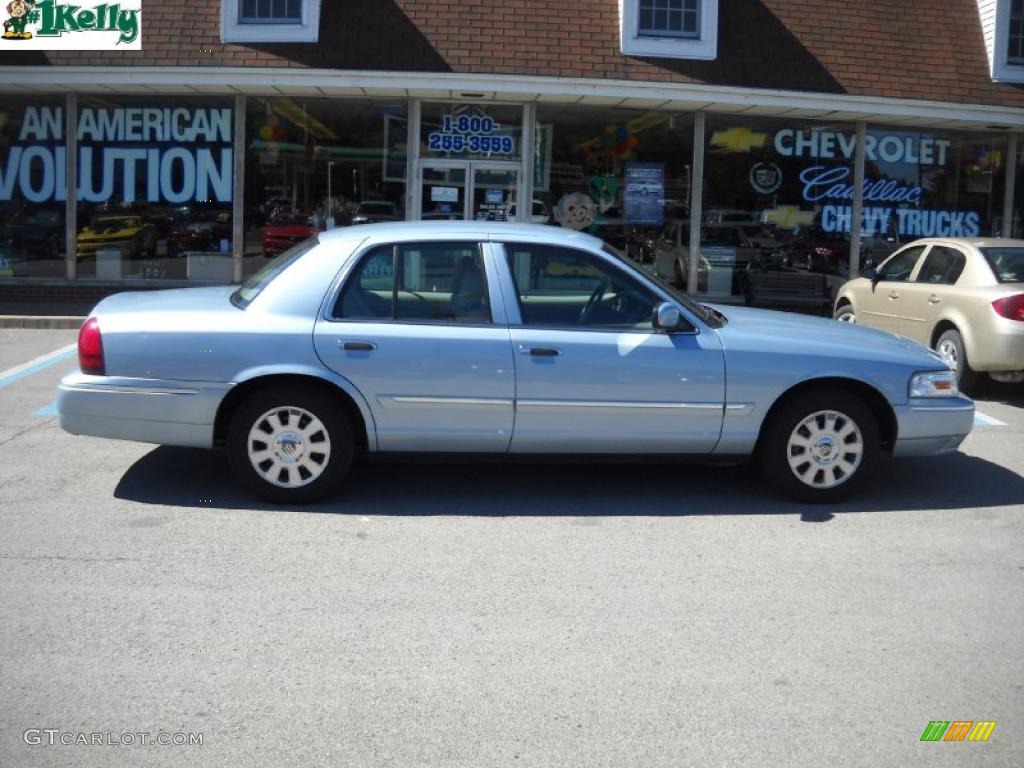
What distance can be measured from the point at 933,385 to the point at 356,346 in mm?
3401

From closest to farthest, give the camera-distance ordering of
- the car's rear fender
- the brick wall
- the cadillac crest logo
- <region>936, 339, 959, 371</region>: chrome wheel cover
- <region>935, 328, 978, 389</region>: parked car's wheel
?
the car's rear fender, <region>935, 328, 978, 389</region>: parked car's wheel, <region>936, 339, 959, 371</region>: chrome wheel cover, the brick wall, the cadillac crest logo

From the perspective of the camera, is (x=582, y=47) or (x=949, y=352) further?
(x=582, y=47)

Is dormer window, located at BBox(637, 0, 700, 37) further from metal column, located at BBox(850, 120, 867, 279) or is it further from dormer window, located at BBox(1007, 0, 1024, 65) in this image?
dormer window, located at BBox(1007, 0, 1024, 65)

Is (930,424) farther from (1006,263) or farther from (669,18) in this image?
(669,18)

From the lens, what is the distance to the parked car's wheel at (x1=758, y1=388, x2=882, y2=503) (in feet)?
21.8

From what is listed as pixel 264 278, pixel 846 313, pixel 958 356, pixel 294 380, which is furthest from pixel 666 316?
pixel 846 313

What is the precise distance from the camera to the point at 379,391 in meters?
6.39

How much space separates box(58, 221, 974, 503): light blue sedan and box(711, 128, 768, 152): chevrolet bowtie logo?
31.6 ft

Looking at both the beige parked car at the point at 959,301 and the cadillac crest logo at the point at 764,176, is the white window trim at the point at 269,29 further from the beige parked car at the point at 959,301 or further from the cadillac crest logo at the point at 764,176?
the beige parked car at the point at 959,301

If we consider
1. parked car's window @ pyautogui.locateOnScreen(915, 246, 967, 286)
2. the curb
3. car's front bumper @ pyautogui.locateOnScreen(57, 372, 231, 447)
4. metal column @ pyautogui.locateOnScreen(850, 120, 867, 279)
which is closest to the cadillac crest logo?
metal column @ pyautogui.locateOnScreen(850, 120, 867, 279)

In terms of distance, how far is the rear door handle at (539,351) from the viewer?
253 inches

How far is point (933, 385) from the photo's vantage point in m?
6.79

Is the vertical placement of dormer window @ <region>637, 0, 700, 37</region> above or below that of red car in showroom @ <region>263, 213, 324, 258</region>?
above

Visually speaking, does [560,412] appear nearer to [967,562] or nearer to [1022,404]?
[967,562]
